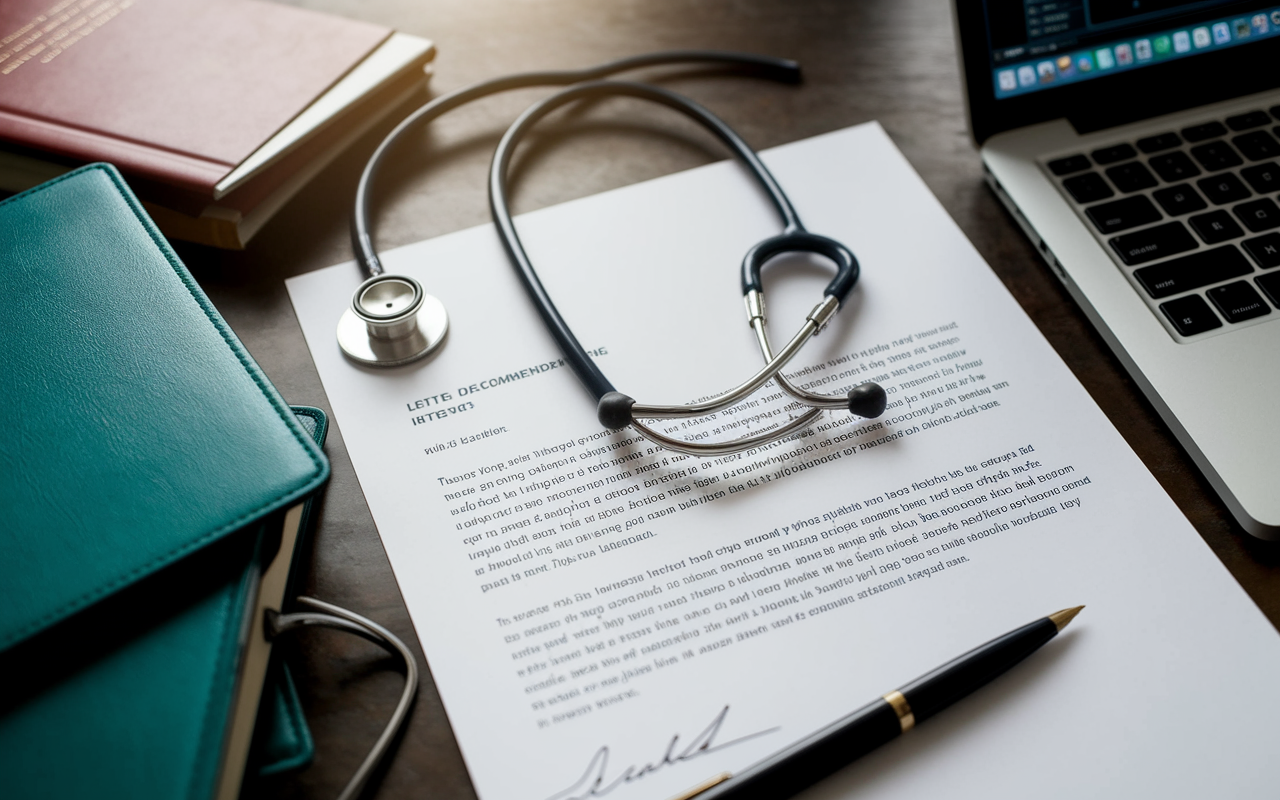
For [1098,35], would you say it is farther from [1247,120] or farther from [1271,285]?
[1271,285]

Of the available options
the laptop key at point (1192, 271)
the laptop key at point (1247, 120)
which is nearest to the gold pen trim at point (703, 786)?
the laptop key at point (1192, 271)

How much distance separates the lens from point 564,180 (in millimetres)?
822

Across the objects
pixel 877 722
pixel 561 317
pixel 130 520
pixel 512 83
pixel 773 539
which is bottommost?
pixel 877 722

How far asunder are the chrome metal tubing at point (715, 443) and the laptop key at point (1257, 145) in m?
0.47

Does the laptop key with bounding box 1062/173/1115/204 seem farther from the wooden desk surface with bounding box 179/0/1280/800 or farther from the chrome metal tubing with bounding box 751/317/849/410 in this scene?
the chrome metal tubing with bounding box 751/317/849/410

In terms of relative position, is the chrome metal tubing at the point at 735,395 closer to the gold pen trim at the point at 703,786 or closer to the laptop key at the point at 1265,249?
the gold pen trim at the point at 703,786

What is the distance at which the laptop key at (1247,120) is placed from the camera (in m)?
0.79

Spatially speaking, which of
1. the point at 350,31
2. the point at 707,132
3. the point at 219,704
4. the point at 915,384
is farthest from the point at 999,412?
the point at 350,31

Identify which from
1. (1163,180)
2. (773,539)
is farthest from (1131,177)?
(773,539)

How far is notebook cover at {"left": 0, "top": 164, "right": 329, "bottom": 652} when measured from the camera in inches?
19.1

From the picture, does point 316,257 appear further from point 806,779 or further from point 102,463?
point 806,779

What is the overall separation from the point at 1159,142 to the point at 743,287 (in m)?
0.38

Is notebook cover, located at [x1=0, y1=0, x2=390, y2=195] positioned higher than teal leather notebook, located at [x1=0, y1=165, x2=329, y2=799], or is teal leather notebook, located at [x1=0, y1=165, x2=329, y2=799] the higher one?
notebook cover, located at [x1=0, y1=0, x2=390, y2=195]

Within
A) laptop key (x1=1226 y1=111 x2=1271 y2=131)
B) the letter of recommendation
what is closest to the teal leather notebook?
the letter of recommendation
